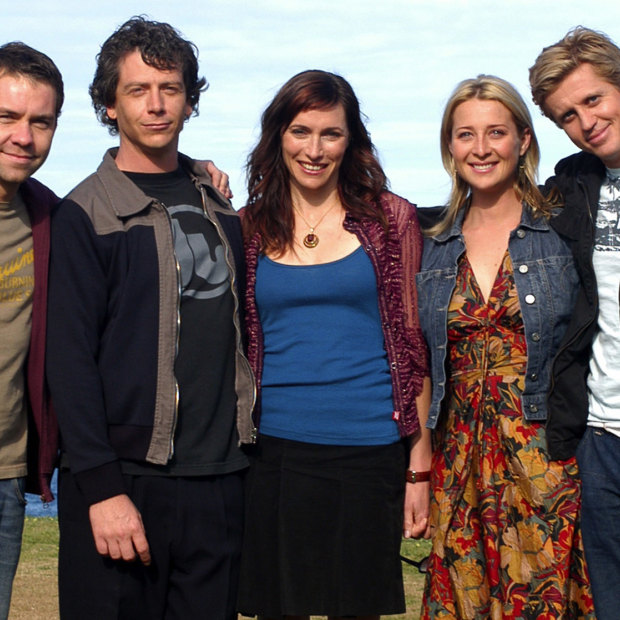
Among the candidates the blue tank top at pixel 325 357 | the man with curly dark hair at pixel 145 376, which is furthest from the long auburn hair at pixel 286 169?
the man with curly dark hair at pixel 145 376

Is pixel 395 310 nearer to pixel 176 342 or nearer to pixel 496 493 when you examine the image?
pixel 496 493

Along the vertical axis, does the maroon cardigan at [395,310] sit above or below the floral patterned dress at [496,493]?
above

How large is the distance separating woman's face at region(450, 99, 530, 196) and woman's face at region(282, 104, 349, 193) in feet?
1.61

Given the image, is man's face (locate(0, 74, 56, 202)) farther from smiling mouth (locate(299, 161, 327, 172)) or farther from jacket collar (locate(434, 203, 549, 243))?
jacket collar (locate(434, 203, 549, 243))

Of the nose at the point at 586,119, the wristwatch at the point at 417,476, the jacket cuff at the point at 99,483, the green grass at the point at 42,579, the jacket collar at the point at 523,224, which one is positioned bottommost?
the green grass at the point at 42,579

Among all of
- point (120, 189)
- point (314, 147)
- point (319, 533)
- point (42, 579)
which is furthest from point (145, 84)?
point (42, 579)

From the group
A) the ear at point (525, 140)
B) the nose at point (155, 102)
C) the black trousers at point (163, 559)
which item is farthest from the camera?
the ear at point (525, 140)

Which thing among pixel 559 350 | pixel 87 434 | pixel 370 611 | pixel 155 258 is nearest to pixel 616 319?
pixel 559 350

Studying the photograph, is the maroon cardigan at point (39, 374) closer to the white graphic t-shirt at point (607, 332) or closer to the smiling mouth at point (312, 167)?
the smiling mouth at point (312, 167)

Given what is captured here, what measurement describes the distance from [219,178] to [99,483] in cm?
138

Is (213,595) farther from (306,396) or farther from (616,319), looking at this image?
(616,319)

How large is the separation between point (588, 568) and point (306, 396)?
4.15 ft

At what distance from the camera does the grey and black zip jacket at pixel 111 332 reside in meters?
3.56

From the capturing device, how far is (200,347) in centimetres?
377
